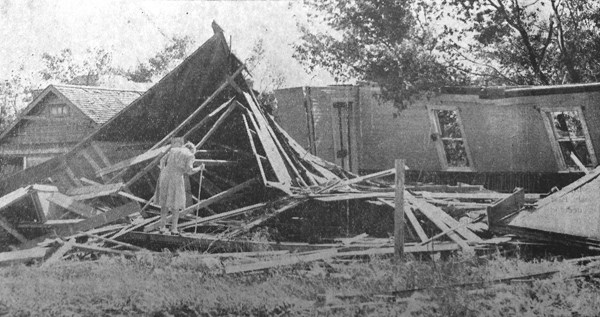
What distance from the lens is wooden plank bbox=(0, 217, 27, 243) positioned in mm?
8820

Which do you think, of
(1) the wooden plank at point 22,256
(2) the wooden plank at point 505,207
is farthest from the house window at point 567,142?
(1) the wooden plank at point 22,256

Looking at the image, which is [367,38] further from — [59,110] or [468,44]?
[59,110]

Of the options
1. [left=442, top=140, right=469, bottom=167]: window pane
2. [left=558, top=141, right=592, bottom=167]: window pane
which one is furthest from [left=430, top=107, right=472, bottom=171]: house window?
[left=558, top=141, right=592, bottom=167]: window pane

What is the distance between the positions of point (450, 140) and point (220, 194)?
778 cm

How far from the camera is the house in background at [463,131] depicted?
1305cm

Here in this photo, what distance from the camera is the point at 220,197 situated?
31.9ft

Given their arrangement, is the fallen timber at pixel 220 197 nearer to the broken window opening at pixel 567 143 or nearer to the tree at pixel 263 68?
the broken window opening at pixel 567 143

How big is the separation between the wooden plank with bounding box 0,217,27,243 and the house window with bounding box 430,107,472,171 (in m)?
10.7

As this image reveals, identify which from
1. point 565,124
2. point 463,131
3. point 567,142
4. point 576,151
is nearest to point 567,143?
point 567,142

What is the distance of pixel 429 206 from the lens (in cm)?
861

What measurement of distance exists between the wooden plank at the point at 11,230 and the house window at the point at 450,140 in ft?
35.0

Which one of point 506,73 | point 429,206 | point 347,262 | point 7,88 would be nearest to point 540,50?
point 506,73

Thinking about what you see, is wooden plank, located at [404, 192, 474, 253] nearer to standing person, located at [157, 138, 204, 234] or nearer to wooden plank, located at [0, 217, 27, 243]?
standing person, located at [157, 138, 204, 234]

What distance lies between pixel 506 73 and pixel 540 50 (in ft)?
6.39
